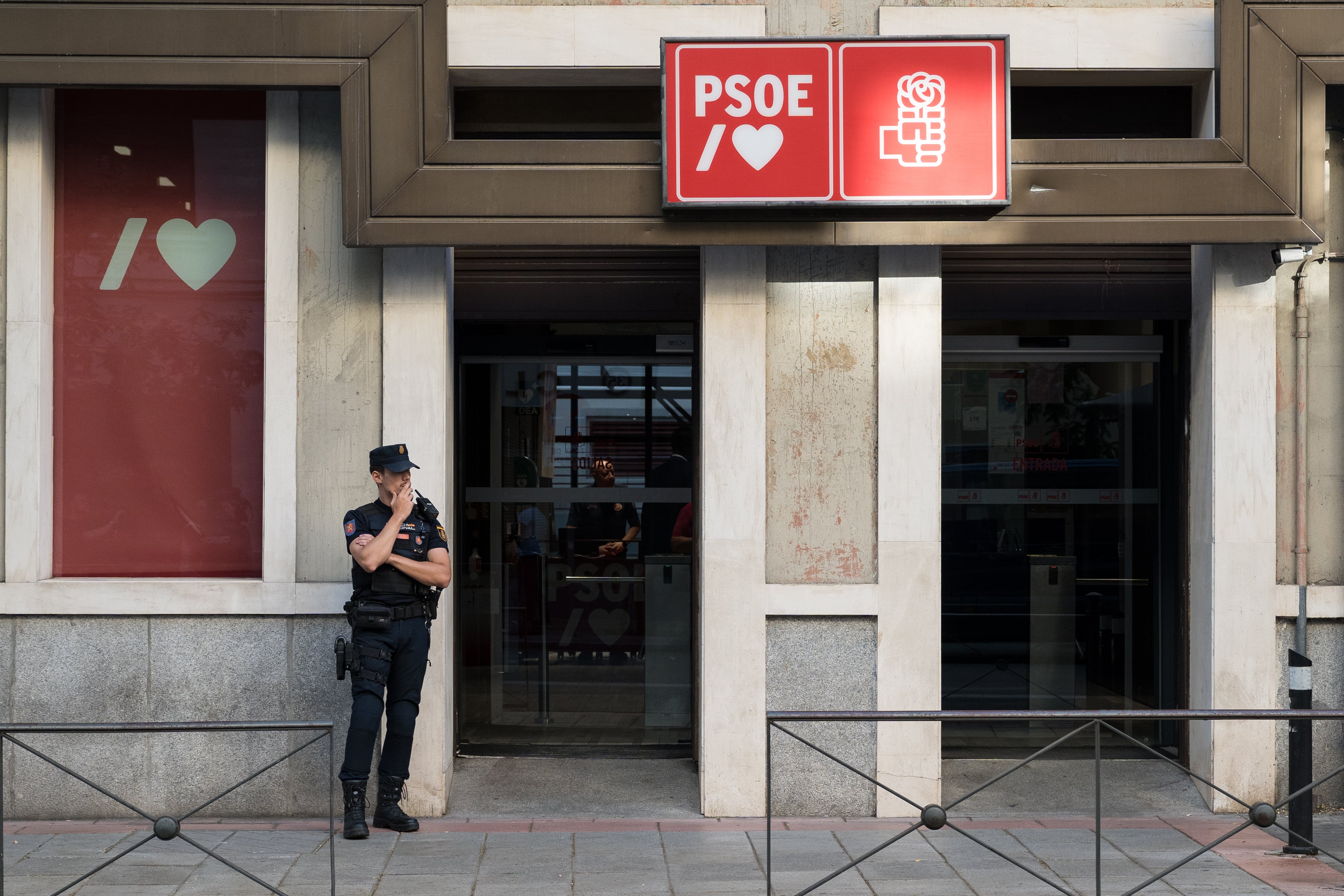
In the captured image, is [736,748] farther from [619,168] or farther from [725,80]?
[725,80]

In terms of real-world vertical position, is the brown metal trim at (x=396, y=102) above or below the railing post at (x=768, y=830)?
above

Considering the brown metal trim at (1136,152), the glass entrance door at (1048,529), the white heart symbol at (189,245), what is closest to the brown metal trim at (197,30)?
the white heart symbol at (189,245)

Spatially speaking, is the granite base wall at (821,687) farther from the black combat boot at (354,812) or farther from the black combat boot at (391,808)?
the black combat boot at (354,812)

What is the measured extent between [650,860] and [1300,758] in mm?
3381

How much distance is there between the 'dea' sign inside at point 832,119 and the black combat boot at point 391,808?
3.55 metres

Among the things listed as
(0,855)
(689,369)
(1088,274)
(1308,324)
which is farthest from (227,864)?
(1308,324)

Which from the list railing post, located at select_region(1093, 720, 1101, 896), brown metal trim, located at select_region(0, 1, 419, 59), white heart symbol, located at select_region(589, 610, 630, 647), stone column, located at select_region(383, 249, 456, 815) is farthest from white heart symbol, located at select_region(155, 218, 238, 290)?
railing post, located at select_region(1093, 720, 1101, 896)

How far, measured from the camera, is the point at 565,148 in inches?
A: 257

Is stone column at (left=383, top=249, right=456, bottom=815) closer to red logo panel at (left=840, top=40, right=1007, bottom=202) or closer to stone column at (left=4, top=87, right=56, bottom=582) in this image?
stone column at (left=4, top=87, right=56, bottom=582)

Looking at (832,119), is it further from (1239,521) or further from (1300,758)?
(1300,758)

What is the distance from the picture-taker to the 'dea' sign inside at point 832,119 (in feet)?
21.0

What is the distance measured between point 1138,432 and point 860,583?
270 cm

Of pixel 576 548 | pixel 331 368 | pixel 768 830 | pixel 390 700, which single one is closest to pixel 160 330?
pixel 331 368

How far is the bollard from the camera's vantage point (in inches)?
225
